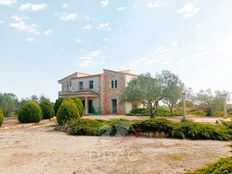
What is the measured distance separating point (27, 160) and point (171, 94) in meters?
21.9

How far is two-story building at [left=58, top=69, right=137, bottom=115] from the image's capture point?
37.3 metres

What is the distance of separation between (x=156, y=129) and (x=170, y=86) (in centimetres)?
1570

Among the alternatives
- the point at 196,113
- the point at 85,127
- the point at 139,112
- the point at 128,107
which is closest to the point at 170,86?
the point at 139,112

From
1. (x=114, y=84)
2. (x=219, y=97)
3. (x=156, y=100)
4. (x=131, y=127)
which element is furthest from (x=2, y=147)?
(x=219, y=97)

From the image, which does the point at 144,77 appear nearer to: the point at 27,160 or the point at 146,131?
the point at 146,131

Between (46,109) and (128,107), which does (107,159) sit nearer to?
(46,109)

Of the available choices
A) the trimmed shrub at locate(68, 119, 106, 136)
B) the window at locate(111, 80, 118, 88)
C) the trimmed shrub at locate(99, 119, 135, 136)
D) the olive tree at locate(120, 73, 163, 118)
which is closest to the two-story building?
the window at locate(111, 80, 118, 88)

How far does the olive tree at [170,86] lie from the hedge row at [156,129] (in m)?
14.1

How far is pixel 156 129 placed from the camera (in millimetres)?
14047

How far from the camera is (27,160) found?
352 inches

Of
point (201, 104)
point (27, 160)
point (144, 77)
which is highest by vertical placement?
point (144, 77)

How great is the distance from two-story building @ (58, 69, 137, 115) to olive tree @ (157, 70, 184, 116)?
7.93 m

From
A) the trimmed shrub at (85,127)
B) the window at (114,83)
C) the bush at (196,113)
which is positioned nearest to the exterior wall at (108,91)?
the window at (114,83)

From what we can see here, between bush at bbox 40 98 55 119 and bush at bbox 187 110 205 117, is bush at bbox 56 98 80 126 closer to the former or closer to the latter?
bush at bbox 40 98 55 119
